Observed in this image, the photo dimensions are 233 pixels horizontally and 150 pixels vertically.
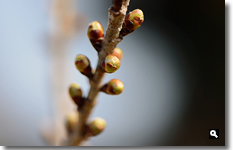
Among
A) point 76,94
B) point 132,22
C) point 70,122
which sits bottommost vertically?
point 70,122

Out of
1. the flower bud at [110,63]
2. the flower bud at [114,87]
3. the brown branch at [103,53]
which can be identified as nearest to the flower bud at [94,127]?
the brown branch at [103,53]

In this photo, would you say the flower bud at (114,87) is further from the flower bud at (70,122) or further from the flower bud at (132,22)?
the flower bud at (70,122)

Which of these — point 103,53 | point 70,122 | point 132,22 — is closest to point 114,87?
point 103,53

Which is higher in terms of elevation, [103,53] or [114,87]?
[103,53]

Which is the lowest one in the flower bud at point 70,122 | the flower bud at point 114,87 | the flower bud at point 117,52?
the flower bud at point 70,122

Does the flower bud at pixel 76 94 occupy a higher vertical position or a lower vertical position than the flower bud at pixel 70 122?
higher

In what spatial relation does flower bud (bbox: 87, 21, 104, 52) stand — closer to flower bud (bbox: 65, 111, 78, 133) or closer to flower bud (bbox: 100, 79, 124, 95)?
flower bud (bbox: 100, 79, 124, 95)

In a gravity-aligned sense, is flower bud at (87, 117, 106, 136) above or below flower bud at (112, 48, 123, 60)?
below

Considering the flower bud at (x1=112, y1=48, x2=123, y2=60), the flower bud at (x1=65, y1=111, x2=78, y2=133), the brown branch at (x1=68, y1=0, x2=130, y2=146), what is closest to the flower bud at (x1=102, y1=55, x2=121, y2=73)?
the brown branch at (x1=68, y1=0, x2=130, y2=146)

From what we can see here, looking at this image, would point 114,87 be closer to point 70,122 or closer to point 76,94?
point 76,94
